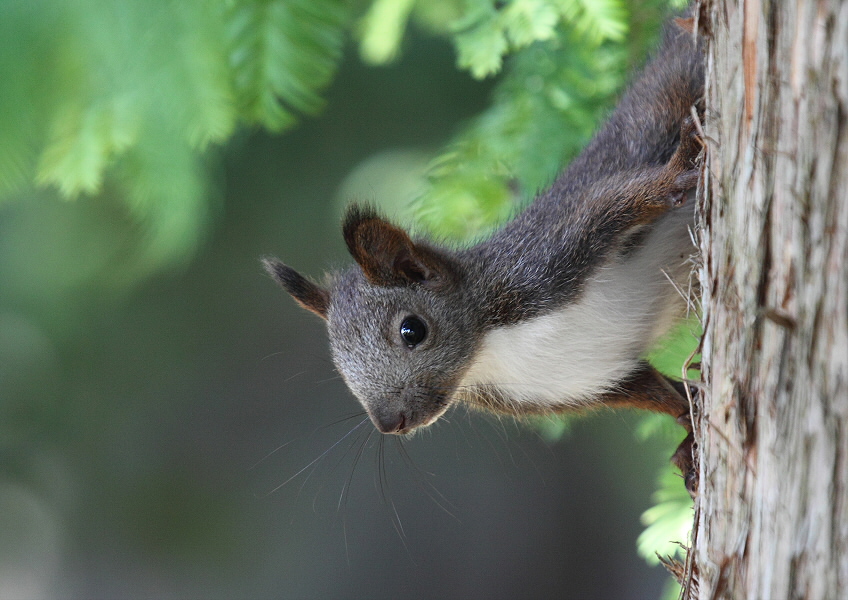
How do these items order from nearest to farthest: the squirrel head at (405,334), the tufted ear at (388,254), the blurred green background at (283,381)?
1. the tufted ear at (388,254)
2. the squirrel head at (405,334)
3. the blurred green background at (283,381)

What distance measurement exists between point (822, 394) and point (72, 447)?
14.0ft

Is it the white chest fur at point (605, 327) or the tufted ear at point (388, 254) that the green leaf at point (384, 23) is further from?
the white chest fur at point (605, 327)

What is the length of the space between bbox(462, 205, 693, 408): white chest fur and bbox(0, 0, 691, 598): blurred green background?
1.17 ft

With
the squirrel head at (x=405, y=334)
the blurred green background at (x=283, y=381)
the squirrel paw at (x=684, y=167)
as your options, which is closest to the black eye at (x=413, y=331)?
the squirrel head at (x=405, y=334)

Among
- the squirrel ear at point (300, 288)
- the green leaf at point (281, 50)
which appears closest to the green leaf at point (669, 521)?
the squirrel ear at point (300, 288)

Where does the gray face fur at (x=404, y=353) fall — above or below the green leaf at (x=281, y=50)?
below

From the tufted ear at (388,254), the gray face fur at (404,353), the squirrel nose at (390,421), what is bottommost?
the squirrel nose at (390,421)

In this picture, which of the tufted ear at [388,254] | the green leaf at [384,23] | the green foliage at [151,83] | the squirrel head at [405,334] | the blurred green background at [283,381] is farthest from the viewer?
the blurred green background at [283,381]

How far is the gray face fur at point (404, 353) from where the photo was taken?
6.02 ft

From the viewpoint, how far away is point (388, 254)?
1.83 metres

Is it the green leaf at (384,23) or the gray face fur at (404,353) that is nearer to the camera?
the gray face fur at (404,353)

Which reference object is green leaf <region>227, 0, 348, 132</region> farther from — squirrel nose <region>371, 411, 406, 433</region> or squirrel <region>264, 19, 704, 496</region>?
squirrel nose <region>371, 411, 406, 433</region>

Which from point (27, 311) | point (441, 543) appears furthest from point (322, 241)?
point (441, 543)

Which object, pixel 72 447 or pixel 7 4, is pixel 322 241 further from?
pixel 7 4
